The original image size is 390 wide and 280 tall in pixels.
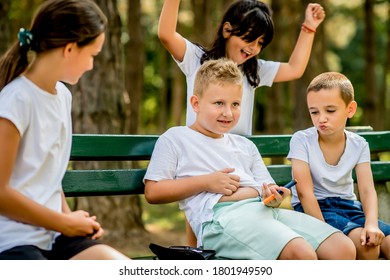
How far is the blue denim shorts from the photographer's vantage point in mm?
3760

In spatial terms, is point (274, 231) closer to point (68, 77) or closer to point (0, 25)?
point (68, 77)

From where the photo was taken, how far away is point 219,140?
12.2ft

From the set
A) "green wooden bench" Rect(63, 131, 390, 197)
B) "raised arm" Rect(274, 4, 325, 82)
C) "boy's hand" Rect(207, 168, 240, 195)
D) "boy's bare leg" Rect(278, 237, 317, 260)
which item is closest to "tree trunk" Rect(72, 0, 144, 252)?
"raised arm" Rect(274, 4, 325, 82)

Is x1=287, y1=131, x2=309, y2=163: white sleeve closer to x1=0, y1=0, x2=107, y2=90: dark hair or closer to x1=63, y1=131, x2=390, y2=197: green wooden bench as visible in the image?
x1=63, y1=131, x2=390, y2=197: green wooden bench

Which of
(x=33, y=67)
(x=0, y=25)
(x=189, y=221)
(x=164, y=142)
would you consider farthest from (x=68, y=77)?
(x=0, y=25)

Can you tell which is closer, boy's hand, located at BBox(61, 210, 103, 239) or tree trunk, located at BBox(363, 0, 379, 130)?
boy's hand, located at BBox(61, 210, 103, 239)

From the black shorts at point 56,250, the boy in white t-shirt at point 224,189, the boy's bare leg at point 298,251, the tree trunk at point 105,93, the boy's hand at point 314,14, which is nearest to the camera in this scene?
the black shorts at point 56,250

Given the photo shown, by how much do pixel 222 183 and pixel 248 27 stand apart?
1.03 metres

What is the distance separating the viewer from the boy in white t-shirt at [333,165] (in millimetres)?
3742

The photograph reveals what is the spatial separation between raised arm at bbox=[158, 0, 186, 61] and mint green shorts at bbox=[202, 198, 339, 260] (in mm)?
1002

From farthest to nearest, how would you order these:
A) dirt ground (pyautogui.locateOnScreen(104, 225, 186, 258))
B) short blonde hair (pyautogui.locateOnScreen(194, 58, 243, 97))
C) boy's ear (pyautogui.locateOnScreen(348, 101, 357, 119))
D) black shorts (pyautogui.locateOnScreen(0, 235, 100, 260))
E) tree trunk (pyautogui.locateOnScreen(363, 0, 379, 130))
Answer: tree trunk (pyautogui.locateOnScreen(363, 0, 379, 130)), dirt ground (pyautogui.locateOnScreen(104, 225, 186, 258)), boy's ear (pyautogui.locateOnScreen(348, 101, 357, 119)), short blonde hair (pyautogui.locateOnScreen(194, 58, 243, 97)), black shorts (pyautogui.locateOnScreen(0, 235, 100, 260))

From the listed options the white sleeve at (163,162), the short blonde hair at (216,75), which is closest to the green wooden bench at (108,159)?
the white sleeve at (163,162)

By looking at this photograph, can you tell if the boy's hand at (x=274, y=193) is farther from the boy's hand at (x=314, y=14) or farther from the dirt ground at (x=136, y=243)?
the dirt ground at (x=136, y=243)

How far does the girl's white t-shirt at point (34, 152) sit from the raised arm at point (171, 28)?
1.10 meters
